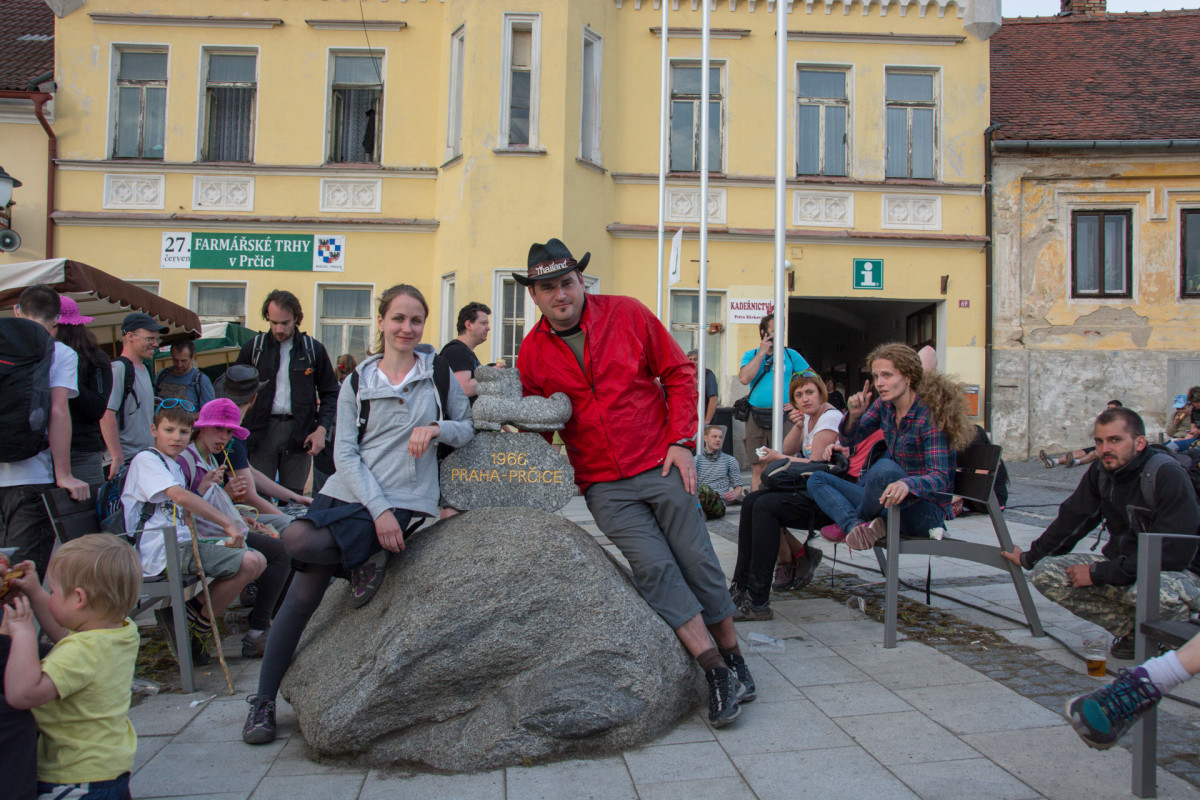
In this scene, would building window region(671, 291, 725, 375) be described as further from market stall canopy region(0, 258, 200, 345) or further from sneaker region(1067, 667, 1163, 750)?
sneaker region(1067, 667, 1163, 750)

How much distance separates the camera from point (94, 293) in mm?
8047

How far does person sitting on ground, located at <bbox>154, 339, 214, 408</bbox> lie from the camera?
21.4 feet

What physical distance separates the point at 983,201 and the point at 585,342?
13.7m

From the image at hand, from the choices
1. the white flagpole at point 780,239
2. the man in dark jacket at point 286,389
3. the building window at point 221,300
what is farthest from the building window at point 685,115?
the man in dark jacket at point 286,389

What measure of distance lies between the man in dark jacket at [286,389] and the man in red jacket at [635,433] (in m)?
2.66

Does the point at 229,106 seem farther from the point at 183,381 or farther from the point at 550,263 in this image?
the point at 550,263

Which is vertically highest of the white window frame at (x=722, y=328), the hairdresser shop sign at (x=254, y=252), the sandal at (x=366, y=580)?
the hairdresser shop sign at (x=254, y=252)

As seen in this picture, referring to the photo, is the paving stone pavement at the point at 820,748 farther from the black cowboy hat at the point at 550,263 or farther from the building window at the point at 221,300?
the building window at the point at 221,300

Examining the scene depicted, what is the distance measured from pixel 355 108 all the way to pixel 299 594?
13311 mm

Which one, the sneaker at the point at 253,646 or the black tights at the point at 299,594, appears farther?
the sneaker at the point at 253,646

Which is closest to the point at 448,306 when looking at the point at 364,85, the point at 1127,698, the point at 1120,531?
the point at 364,85

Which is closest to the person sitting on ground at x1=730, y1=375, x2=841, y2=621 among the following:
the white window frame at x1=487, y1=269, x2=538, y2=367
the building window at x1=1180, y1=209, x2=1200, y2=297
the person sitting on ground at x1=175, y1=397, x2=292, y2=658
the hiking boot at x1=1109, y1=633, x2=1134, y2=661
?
the hiking boot at x1=1109, y1=633, x2=1134, y2=661

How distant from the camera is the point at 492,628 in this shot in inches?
129

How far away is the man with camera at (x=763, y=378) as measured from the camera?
852 centimetres
